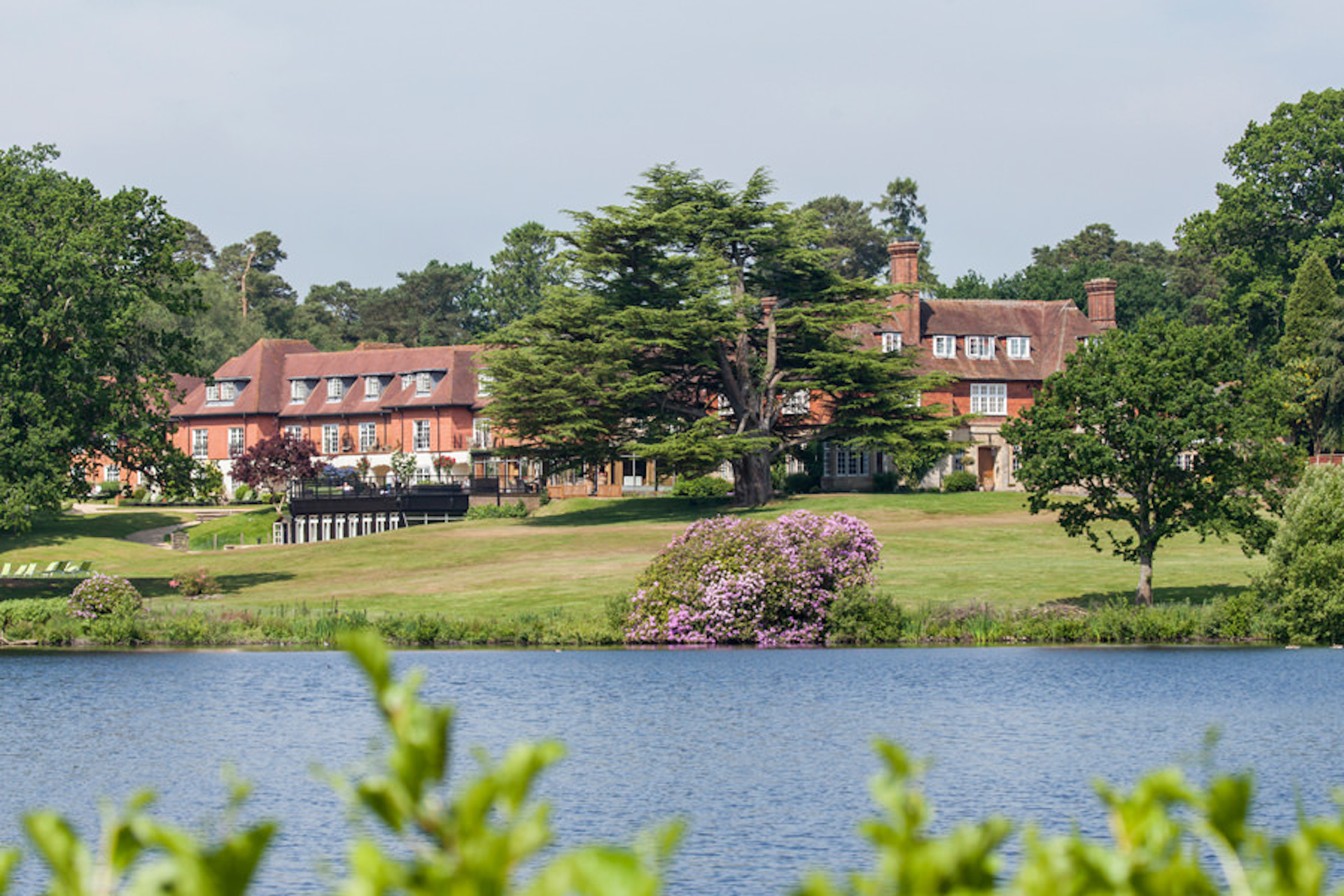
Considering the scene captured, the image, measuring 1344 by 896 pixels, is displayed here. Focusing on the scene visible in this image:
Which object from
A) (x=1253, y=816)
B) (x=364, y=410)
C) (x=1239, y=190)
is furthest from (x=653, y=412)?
(x=1253, y=816)

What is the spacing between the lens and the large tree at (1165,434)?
3803cm

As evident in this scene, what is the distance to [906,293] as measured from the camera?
82.4 meters

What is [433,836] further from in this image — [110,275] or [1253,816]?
[110,275]

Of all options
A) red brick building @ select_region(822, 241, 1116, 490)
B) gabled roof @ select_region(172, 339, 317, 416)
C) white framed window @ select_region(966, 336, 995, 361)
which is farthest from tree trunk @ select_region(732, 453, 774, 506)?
gabled roof @ select_region(172, 339, 317, 416)

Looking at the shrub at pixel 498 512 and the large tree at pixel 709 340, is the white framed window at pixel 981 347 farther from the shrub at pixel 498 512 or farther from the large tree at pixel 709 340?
the shrub at pixel 498 512

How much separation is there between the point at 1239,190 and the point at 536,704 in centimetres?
6974

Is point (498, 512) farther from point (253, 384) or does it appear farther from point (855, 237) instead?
point (855, 237)

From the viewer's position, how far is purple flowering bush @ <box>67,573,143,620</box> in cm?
4188

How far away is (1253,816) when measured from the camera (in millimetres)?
19812

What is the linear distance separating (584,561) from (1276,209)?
166 ft

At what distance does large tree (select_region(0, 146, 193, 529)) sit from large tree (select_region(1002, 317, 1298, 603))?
2661cm

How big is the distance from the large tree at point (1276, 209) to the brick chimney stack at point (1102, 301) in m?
6.48

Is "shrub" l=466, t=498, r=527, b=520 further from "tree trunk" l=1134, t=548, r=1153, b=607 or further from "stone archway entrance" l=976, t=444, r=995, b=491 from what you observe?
"tree trunk" l=1134, t=548, r=1153, b=607

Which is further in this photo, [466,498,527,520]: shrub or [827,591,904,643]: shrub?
[466,498,527,520]: shrub
